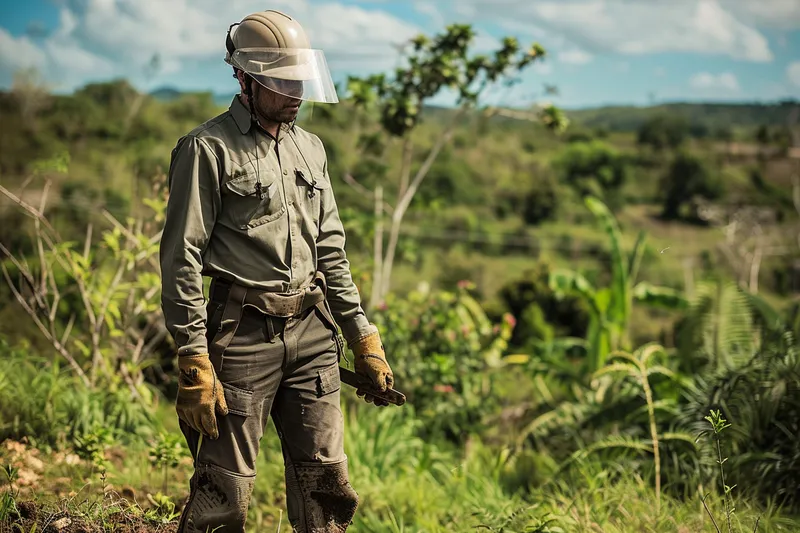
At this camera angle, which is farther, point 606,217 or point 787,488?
point 606,217

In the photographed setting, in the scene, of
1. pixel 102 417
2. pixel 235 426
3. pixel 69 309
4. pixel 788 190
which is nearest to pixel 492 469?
pixel 102 417

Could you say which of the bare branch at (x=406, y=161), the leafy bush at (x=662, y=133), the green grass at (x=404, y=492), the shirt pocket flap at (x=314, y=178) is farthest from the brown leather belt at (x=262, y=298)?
the leafy bush at (x=662, y=133)

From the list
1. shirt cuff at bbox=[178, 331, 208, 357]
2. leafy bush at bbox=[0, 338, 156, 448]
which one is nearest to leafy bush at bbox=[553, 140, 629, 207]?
leafy bush at bbox=[0, 338, 156, 448]

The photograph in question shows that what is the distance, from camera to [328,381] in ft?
9.53

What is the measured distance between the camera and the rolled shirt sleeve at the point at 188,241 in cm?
256

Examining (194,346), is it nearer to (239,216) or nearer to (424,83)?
(239,216)

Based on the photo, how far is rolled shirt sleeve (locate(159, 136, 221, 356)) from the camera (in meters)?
2.56

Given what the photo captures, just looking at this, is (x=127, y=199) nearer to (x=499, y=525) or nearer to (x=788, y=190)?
(x=499, y=525)

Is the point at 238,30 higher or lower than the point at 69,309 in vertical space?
higher

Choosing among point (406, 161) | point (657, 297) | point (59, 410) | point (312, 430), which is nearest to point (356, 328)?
point (312, 430)

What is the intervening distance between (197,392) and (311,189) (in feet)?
2.63

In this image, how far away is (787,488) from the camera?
416cm

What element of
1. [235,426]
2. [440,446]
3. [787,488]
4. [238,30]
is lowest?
[440,446]

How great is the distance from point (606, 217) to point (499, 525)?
13.3ft
